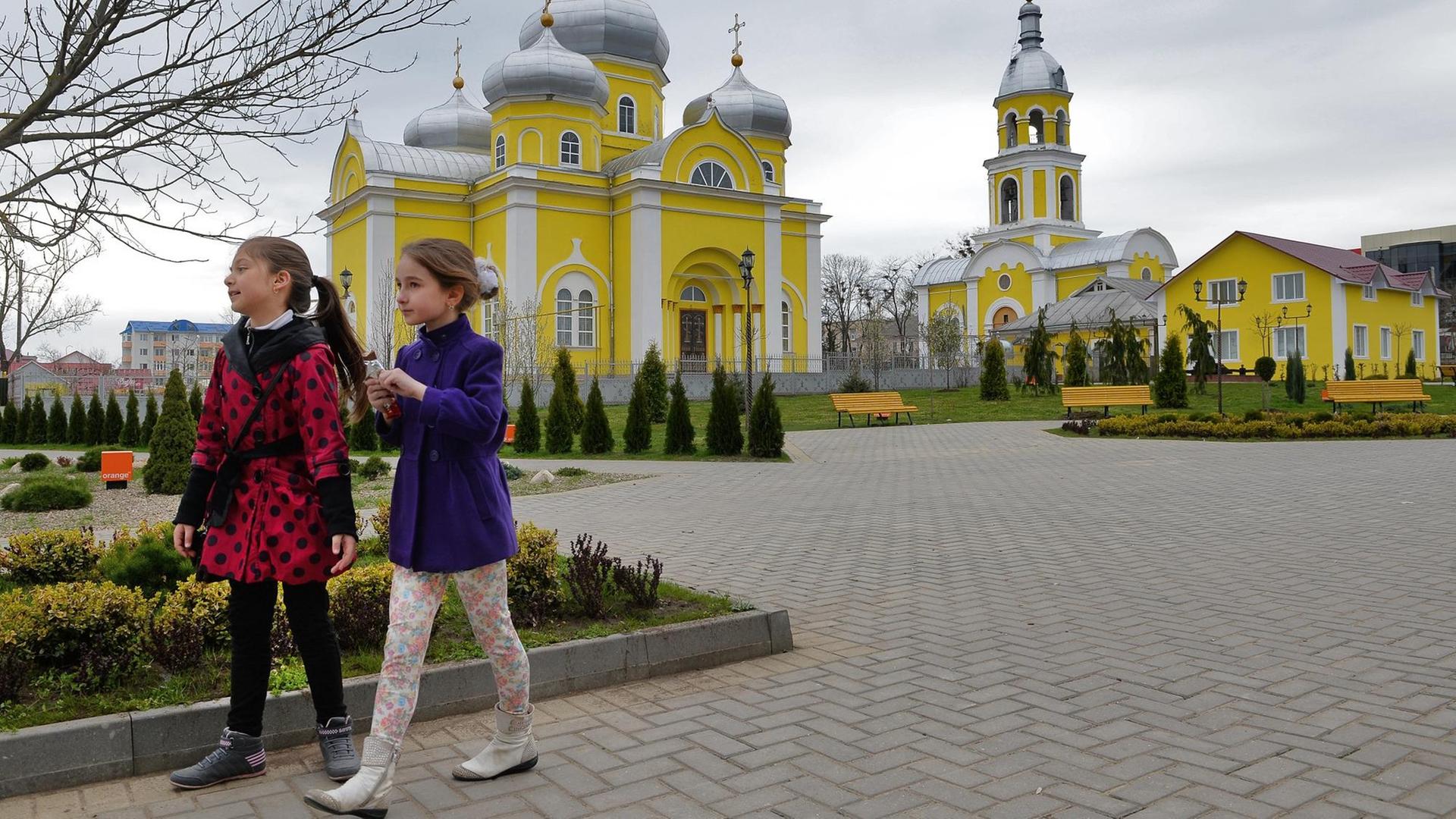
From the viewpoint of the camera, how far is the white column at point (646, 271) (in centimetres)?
3341

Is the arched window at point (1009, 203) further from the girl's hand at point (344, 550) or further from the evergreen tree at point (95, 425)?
the girl's hand at point (344, 550)

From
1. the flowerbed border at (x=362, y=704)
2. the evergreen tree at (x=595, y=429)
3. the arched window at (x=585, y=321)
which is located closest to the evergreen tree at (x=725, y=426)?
the evergreen tree at (x=595, y=429)

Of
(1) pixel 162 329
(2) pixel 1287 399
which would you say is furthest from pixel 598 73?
(1) pixel 162 329

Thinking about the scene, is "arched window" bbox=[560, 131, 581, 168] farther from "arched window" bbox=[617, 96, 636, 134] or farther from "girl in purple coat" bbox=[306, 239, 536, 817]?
"girl in purple coat" bbox=[306, 239, 536, 817]

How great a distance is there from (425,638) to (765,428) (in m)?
13.6

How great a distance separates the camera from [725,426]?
1731 centimetres

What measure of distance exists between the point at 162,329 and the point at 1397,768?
117217 millimetres

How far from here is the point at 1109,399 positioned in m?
25.0

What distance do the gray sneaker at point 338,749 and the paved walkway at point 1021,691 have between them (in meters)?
0.12

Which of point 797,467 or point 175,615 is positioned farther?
point 797,467

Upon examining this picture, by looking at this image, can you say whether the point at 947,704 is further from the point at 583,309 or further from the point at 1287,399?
the point at 583,309

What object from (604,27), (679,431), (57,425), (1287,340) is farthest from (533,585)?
(1287,340)

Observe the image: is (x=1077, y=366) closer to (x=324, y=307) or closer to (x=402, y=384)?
(x=324, y=307)

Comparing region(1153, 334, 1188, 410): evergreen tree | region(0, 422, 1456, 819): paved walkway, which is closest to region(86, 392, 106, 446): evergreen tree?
region(0, 422, 1456, 819): paved walkway
